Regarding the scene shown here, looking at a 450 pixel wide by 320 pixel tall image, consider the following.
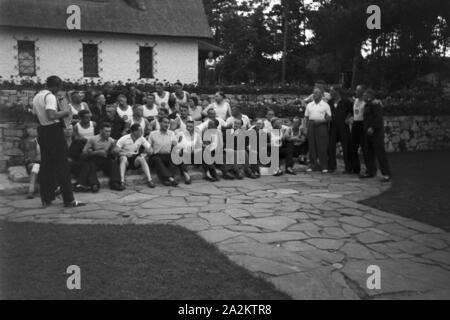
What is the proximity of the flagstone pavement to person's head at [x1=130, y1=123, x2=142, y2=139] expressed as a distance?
1.11 m

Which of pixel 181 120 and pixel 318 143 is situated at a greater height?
pixel 181 120

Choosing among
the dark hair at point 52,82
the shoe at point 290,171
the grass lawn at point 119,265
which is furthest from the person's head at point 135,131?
the shoe at point 290,171

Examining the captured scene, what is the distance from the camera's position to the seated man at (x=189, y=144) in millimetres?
9242

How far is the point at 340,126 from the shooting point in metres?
10.4

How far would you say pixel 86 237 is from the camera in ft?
17.2

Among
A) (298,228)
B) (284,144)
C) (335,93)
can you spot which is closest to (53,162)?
(298,228)

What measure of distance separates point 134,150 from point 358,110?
515cm

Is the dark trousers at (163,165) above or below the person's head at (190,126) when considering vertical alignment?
below

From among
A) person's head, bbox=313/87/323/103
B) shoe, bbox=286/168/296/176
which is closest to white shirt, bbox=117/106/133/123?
shoe, bbox=286/168/296/176

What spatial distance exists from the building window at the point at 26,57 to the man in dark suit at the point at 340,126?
15193 millimetres

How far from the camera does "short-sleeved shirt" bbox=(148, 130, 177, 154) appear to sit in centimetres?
902

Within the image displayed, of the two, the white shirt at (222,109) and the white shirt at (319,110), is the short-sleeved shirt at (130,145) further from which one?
the white shirt at (319,110)

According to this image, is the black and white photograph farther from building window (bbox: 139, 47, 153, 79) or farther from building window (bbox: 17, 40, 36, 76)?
building window (bbox: 139, 47, 153, 79)

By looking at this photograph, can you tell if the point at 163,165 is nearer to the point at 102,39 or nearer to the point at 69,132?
the point at 69,132
